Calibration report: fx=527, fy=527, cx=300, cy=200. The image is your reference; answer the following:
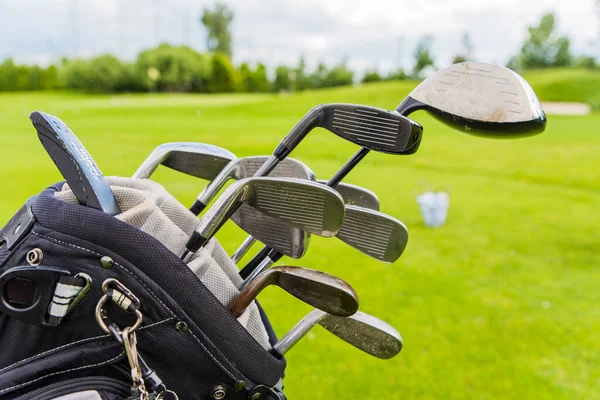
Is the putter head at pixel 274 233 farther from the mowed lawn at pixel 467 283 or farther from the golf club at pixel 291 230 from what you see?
the mowed lawn at pixel 467 283

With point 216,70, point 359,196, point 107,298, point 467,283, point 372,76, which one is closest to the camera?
point 107,298

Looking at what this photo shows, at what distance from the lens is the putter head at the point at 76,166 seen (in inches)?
29.9

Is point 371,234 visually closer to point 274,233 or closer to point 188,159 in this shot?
point 274,233

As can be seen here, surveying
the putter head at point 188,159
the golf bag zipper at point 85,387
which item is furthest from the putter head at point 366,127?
the golf bag zipper at point 85,387

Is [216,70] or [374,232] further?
[216,70]

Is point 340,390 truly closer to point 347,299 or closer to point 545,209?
point 347,299

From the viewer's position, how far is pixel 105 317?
2.28 feet

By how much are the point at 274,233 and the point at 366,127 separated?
0.23 metres

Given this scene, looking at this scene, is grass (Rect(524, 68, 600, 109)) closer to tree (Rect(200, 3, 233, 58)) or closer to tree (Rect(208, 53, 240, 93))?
tree (Rect(208, 53, 240, 93))

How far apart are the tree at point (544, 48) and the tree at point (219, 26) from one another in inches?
1001

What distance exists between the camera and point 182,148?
3.51 ft

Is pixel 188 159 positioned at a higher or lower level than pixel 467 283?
higher

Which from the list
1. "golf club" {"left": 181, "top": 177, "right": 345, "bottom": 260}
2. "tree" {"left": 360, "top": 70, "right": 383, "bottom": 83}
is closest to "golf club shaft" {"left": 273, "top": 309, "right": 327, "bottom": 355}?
"golf club" {"left": 181, "top": 177, "right": 345, "bottom": 260}

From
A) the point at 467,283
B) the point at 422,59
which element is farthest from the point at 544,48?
the point at 467,283
